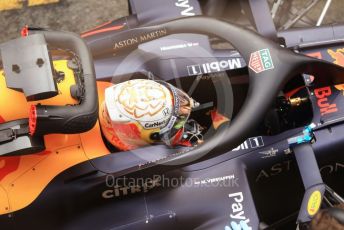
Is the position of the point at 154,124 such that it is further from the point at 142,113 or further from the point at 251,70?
the point at 251,70

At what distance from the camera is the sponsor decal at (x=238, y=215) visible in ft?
9.11

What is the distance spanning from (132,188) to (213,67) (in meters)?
0.88

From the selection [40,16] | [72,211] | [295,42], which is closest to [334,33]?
[295,42]

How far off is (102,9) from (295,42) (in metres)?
1.96

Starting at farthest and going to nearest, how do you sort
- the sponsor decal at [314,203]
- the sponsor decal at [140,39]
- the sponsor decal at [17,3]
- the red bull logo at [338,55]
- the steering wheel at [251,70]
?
the sponsor decal at [17,3], the red bull logo at [338,55], the sponsor decal at [140,39], the sponsor decal at [314,203], the steering wheel at [251,70]

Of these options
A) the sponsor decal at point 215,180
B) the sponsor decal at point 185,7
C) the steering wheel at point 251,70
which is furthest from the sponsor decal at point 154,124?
the sponsor decal at point 185,7

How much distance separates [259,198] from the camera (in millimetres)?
3041

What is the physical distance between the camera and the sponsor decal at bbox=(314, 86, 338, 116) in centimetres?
304

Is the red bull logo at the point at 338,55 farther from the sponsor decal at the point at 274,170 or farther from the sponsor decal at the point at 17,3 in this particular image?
the sponsor decal at the point at 17,3

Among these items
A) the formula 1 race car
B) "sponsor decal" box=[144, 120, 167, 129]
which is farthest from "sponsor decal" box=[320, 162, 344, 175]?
"sponsor decal" box=[144, 120, 167, 129]

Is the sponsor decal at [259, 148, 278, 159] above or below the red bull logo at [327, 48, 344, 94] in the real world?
below

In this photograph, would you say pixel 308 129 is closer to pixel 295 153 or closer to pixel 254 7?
pixel 295 153

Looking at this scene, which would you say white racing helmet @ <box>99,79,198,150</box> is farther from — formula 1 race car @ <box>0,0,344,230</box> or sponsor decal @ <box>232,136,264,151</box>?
sponsor decal @ <box>232,136,264,151</box>

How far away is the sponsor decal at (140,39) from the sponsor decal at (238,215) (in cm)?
101
